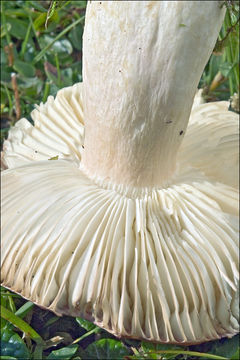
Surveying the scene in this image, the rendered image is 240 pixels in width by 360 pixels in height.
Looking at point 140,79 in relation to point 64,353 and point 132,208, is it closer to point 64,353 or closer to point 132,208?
point 132,208

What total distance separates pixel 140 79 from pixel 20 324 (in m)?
0.80

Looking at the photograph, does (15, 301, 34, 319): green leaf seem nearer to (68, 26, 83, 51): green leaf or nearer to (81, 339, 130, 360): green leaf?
(81, 339, 130, 360): green leaf

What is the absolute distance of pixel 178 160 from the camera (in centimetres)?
158


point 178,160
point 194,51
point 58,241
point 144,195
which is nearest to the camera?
point 194,51

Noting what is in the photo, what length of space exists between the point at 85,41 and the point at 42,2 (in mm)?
1402

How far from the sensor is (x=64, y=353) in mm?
1478

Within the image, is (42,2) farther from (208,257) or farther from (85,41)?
(208,257)

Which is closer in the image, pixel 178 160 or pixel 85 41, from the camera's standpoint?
pixel 85 41

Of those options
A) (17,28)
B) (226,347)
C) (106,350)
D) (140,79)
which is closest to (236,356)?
(226,347)

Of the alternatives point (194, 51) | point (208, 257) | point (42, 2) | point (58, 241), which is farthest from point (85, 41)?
point (42, 2)

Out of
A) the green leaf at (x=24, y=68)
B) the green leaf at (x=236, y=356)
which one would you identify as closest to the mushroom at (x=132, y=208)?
the green leaf at (x=236, y=356)

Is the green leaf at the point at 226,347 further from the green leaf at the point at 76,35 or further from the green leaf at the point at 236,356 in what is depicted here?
the green leaf at the point at 76,35

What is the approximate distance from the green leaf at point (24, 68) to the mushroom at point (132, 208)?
920 mm

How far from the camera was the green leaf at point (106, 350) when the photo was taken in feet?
4.90
